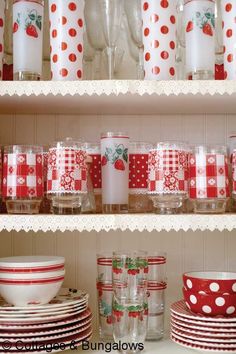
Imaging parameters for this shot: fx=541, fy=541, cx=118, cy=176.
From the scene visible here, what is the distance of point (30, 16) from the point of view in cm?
118

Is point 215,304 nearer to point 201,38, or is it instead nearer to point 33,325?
point 33,325

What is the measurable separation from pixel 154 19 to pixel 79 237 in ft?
1.91

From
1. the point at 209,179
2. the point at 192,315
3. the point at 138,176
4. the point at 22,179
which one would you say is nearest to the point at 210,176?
the point at 209,179

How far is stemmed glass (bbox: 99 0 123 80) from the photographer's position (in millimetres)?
1218

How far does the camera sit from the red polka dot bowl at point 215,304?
111 cm

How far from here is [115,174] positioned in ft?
3.86

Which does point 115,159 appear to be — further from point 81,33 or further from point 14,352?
point 14,352

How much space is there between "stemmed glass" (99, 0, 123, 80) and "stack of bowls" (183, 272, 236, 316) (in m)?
0.50

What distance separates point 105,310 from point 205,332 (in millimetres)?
228

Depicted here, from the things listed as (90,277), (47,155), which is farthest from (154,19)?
(90,277)

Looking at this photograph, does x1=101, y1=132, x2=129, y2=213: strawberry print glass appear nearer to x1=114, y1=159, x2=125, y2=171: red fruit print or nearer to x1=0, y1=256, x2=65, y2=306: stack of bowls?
x1=114, y1=159, x2=125, y2=171: red fruit print

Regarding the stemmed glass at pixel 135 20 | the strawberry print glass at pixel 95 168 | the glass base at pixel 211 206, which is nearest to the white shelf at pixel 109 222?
the glass base at pixel 211 206

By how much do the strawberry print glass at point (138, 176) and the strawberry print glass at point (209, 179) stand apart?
0.12 metres

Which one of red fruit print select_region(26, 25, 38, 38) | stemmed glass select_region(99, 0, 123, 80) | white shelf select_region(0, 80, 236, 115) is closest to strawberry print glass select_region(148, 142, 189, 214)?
white shelf select_region(0, 80, 236, 115)
